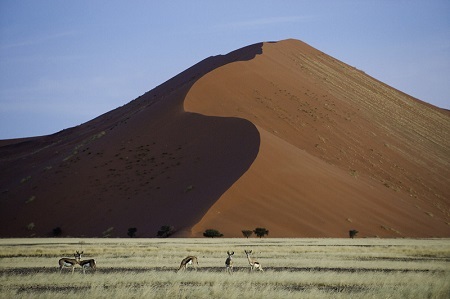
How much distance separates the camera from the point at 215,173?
4975 cm

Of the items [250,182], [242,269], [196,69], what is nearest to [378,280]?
[242,269]

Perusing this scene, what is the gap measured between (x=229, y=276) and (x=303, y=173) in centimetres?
3291

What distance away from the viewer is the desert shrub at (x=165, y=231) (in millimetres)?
42537

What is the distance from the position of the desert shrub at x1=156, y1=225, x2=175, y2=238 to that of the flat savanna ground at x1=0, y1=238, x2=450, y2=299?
14.4 meters

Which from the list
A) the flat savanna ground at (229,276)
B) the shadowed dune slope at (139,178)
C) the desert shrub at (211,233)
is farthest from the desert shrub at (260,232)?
the flat savanna ground at (229,276)

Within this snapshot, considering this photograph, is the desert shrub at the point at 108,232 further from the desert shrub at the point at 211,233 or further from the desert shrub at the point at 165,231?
the desert shrub at the point at 211,233

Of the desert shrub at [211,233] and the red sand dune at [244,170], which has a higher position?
the red sand dune at [244,170]

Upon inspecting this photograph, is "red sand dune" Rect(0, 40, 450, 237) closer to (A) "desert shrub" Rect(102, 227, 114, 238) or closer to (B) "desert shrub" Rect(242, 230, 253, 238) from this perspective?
(A) "desert shrub" Rect(102, 227, 114, 238)

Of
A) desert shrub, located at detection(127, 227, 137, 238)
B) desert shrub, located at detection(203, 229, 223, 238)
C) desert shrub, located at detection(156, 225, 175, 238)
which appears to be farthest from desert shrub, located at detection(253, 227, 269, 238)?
desert shrub, located at detection(127, 227, 137, 238)

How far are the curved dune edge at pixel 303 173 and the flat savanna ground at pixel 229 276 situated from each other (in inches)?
645

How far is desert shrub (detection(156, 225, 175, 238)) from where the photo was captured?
4254 centimetres

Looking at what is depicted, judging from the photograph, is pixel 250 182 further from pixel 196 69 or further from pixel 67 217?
pixel 196 69

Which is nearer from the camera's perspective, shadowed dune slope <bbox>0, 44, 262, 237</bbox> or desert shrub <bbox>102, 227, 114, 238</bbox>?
desert shrub <bbox>102, 227, 114, 238</bbox>

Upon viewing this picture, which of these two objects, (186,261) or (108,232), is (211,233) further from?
(186,261)
